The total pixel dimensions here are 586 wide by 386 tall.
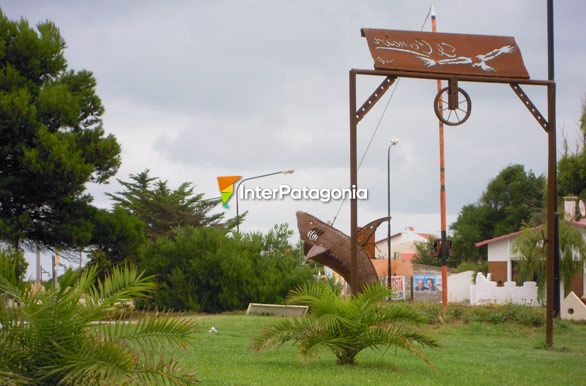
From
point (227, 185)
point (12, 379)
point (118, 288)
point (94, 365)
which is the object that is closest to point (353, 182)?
point (118, 288)

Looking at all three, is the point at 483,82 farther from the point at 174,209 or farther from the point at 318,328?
the point at 174,209

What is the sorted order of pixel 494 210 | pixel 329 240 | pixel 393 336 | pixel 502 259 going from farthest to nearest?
pixel 494 210 → pixel 502 259 → pixel 329 240 → pixel 393 336

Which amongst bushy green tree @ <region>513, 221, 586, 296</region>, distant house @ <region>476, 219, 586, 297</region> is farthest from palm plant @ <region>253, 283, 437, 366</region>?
distant house @ <region>476, 219, 586, 297</region>

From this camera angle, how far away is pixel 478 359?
563 inches

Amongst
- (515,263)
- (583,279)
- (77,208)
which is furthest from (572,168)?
(77,208)

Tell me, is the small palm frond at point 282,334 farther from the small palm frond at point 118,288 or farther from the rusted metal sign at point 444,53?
the rusted metal sign at point 444,53

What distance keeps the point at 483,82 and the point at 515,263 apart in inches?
1155

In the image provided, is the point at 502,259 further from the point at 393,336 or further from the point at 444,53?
the point at 393,336

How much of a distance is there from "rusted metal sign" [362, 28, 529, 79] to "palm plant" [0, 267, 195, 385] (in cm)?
863

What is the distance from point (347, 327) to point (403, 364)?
1.63 m

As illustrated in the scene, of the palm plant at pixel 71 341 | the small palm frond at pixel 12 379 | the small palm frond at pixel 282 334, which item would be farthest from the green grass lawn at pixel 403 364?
Answer: the small palm frond at pixel 12 379

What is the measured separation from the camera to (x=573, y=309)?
23.9 metres

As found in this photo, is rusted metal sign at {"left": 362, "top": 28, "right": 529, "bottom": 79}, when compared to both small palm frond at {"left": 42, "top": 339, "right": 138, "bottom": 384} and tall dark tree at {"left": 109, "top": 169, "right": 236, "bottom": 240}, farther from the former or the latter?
tall dark tree at {"left": 109, "top": 169, "right": 236, "bottom": 240}

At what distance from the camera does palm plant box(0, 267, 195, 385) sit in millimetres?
7418
